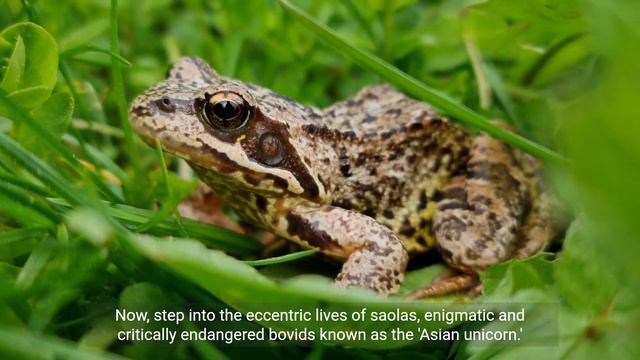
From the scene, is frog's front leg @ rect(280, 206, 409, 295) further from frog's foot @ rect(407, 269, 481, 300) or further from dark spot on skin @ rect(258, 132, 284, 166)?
dark spot on skin @ rect(258, 132, 284, 166)

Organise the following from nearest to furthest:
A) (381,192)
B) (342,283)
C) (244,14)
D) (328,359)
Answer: (328,359), (342,283), (381,192), (244,14)

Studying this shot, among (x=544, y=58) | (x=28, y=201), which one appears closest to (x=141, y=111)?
(x=28, y=201)

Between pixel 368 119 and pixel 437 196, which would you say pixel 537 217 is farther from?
pixel 368 119

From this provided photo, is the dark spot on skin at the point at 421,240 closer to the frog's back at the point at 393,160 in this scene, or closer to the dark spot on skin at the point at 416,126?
the frog's back at the point at 393,160

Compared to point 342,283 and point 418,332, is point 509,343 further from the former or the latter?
point 342,283

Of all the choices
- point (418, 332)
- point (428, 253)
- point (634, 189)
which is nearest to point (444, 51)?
point (428, 253)

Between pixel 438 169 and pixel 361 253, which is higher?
pixel 438 169

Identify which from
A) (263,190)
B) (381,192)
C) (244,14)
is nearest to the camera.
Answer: (263,190)

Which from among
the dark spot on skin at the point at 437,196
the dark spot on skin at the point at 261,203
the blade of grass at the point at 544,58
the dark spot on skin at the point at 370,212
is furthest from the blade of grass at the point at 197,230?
the blade of grass at the point at 544,58
